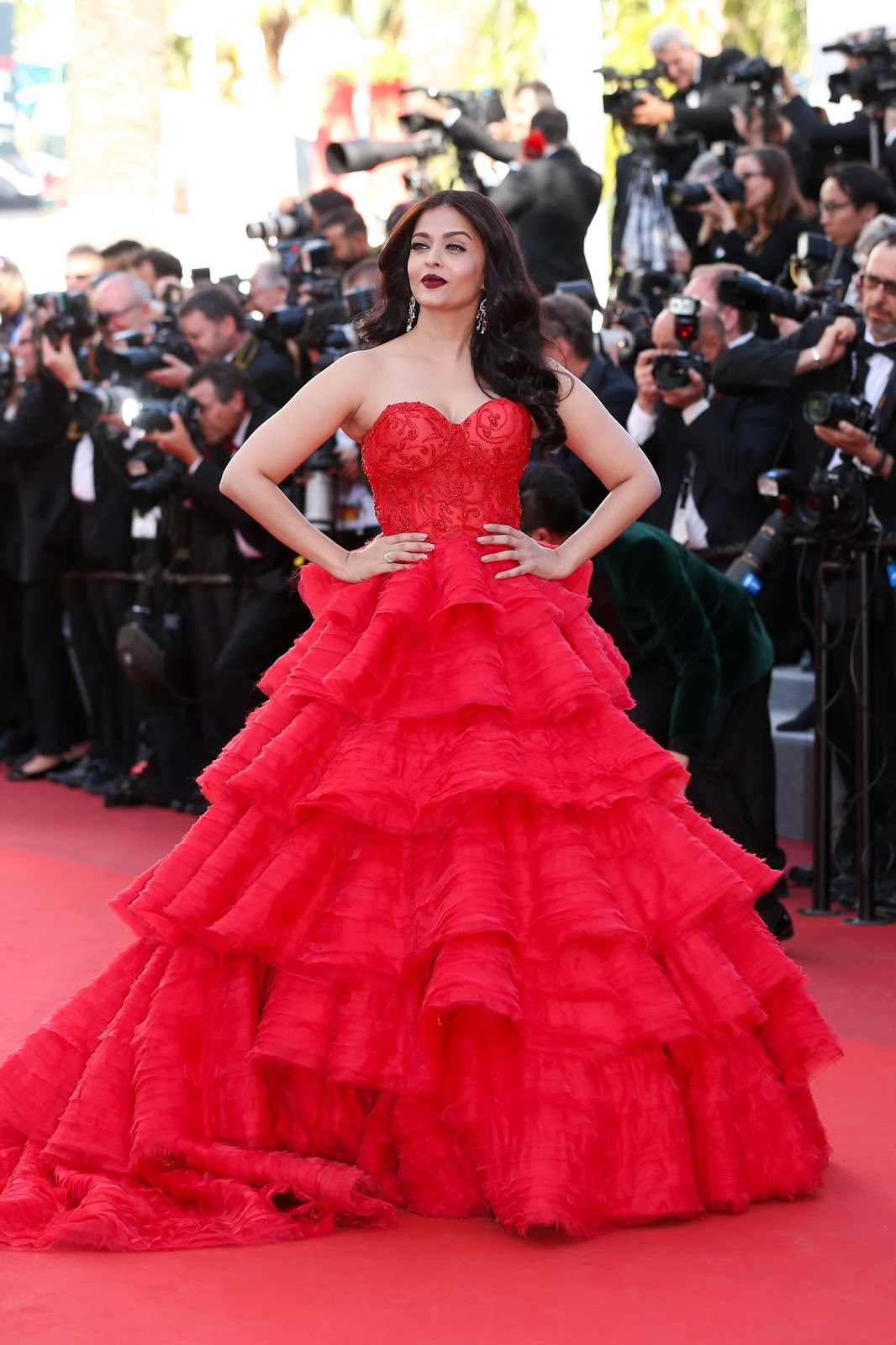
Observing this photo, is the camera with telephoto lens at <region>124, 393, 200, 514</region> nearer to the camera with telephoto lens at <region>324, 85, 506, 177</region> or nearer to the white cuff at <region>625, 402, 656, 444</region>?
the camera with telephoto lens at <region>324, 85, 506, 177</region>

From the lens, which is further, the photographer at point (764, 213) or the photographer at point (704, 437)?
the photographer at point (764, 213)

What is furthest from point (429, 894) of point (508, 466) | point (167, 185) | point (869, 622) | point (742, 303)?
point (167, 185)

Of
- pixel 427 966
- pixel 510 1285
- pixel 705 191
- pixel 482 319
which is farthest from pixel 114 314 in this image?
pixel 510 1285

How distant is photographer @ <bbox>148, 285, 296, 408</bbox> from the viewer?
796 cm

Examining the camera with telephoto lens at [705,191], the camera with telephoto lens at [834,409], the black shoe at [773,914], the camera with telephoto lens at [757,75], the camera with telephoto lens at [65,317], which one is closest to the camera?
the black shoe at [773,914]

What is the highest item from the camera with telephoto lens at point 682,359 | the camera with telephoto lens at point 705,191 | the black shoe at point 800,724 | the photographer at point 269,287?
the camera with telephoto lens at point 705,191

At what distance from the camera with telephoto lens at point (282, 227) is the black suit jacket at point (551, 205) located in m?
0.87

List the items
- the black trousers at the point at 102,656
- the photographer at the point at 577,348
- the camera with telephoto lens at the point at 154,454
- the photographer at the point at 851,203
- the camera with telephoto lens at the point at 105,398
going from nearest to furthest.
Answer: the photographer at the point at 577,348, the photographer at the point at 851,203, the camera with telephoto lens at the point at 154,454, the camera with telephoto lens at the point at 105,398, the black trousers at the point at 102,656

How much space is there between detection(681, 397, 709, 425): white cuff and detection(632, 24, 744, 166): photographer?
2795 mm

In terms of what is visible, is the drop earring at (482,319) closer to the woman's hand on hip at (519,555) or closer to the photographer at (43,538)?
the woman's hand on hip at (519,555)

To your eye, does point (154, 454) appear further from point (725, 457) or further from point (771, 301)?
point (771, 301)

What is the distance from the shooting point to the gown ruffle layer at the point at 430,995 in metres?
3.44

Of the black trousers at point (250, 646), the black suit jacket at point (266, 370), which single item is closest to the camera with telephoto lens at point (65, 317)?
the black suit jacket at point (266, 370)

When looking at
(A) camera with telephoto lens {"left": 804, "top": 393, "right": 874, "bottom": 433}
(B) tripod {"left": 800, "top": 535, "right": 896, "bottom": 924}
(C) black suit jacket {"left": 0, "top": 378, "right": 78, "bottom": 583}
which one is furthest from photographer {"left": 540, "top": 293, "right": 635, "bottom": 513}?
(C) black suit jacket {"left": 0, "top": 378, "right": 78, "bottom": 583}
